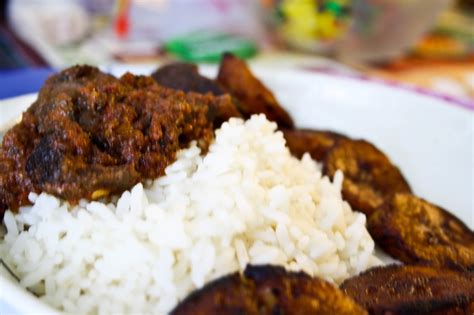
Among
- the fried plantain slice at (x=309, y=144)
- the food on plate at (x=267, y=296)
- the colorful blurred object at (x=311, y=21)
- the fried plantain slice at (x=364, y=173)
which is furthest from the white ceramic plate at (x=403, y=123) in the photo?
the colorful blurred object at (x=311, y=21)

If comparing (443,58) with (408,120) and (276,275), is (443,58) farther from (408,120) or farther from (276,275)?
(276,275)


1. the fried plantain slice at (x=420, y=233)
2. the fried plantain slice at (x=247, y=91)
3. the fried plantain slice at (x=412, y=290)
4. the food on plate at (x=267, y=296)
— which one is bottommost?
the fried plantain slice at (x=420, y=233)

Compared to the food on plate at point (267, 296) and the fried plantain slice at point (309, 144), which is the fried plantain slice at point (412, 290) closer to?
the food on plate at point (267, 296)

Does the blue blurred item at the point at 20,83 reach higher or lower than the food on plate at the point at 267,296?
lower

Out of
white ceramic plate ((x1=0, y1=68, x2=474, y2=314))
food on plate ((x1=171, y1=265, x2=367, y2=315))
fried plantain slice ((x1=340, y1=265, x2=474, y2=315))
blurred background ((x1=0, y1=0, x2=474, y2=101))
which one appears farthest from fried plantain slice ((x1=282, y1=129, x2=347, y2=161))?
blurred background ((x1=0, y1=0, x2=474, y2=101))

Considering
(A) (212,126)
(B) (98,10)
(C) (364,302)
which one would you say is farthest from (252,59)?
(C) (364,302)


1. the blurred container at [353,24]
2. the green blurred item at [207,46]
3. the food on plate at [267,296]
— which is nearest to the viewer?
the food on plate at [267,296]

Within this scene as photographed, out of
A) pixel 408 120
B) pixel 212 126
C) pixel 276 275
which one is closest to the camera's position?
pixel 276 275
